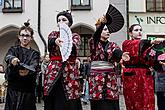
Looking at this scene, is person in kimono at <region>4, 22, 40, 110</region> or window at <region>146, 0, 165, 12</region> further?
A: window at <region>146, 0, 165, 12</region>

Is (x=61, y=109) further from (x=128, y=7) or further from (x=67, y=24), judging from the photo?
(x=128, y=7)

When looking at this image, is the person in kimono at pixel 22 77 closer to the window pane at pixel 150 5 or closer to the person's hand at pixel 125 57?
the person's hand at pixel 125 57

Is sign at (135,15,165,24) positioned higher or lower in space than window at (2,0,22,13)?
lower

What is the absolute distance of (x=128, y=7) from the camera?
19.2 metres

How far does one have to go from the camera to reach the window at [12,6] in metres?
19.7

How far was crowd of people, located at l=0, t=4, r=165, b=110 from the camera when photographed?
4875mm

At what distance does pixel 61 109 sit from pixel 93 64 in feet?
2.61

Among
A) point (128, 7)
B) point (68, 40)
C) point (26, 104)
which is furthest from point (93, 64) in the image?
point (128, 7)

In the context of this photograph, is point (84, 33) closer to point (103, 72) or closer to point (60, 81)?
point (103, 72)

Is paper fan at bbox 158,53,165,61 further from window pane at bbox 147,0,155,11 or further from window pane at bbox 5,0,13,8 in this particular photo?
window pane at bbox 5,0,13,8

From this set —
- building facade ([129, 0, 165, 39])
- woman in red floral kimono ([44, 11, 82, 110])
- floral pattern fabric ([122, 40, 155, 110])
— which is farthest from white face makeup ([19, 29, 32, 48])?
building facade ([129, 0, 165, 39])

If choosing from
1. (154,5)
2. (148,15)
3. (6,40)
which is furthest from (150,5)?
(6,40)

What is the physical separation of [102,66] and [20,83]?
1.11m

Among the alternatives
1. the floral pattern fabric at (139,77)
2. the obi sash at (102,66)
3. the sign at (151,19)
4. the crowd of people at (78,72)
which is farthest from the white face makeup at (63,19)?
the sign at (151,19)
